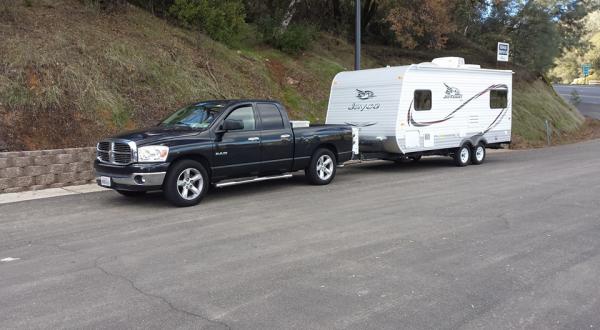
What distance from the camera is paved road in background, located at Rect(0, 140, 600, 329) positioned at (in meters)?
4.47

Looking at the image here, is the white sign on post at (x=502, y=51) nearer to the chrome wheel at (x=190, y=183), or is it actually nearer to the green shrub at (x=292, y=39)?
the green shrub at (x=292, y=39)

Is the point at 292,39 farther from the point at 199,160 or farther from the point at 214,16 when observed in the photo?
the point at 199,160

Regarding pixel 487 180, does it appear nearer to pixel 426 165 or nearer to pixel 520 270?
pixel 426 165

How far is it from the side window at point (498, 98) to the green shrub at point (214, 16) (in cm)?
981

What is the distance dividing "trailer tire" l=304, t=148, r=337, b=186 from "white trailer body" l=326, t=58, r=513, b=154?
233cm

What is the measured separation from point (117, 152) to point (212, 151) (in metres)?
1.56

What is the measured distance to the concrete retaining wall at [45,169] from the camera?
1030cm

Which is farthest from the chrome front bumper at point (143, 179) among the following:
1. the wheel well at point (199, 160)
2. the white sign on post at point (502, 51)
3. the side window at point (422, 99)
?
the white sign on post at point (502, 51)

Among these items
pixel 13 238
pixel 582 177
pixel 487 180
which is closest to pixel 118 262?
pixel 13 238

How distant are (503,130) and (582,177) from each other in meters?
4.71

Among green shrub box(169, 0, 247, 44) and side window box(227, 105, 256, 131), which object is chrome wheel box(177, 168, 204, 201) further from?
green shrub box(169, 0, 247, 44)

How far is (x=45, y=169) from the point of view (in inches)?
422

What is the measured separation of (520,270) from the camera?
5.59 metres

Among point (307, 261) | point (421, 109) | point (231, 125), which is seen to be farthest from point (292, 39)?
point (307, 261)
